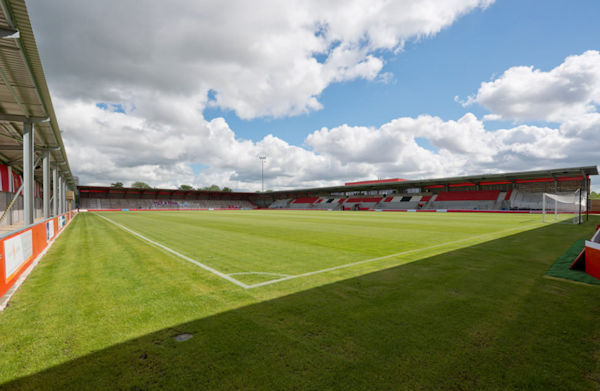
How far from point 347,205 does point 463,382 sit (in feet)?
227

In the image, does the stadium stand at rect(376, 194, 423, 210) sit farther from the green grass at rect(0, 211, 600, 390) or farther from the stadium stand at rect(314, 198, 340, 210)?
the green grass at rect(0, 211, 600, 390)

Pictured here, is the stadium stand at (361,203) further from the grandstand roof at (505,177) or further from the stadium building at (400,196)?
the grandstand roof at (505,177)

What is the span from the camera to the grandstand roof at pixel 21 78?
5837mm

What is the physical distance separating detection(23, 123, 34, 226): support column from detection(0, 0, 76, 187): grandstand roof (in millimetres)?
539

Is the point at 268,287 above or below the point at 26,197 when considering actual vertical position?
below

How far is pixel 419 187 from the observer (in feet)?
216

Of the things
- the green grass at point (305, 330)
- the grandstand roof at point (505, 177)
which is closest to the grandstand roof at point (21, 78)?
the green grass at point (305, 330)

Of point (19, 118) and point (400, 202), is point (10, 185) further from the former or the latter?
point (400, 202)

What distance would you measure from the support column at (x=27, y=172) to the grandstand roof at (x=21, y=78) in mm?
539

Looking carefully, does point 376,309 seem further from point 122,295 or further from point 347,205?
point 347,205

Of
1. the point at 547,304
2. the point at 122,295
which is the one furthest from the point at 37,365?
the point at 547,304

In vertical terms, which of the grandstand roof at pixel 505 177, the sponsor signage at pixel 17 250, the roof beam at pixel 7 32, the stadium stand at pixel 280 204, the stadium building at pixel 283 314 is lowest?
the stadium stand at pixel 280 204

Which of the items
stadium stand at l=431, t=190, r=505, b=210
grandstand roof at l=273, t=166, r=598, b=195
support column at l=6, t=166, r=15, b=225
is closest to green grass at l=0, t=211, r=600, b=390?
support column at l=6, t=166, r=15, b=225

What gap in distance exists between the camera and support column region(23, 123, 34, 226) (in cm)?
1092
